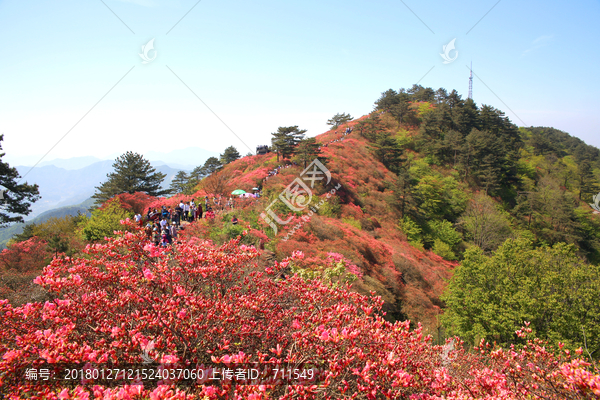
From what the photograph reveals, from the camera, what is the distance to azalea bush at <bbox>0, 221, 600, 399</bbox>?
2588mm

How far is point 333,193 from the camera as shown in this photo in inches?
912

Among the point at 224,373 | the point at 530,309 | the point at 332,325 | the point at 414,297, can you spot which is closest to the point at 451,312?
the point at 414,297

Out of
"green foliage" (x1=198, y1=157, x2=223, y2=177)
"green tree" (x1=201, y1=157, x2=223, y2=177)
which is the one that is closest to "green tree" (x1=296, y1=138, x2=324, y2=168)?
"green foliage" (x1=198, y1=157, x2=223, y2=177)

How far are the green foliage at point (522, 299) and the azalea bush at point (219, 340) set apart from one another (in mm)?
8741

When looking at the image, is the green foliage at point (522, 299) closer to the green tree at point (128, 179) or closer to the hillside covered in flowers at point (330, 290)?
the hillside covered in flowers at point (330, 290)

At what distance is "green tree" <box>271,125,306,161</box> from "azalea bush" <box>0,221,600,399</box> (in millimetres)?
23872

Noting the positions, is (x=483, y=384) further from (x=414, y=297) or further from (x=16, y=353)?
(x=414, y=297)

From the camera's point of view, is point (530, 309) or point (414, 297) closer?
point (530, 309)

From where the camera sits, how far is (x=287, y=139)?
2792cm

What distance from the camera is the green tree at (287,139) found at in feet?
90.0

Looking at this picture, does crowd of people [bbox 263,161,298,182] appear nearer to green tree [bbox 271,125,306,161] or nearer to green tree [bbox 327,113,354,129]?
green tree [bbox 271,125,306,161]

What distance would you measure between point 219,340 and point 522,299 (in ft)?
45.3

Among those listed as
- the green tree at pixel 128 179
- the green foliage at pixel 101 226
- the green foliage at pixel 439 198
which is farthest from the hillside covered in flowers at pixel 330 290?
the green tree at pixel 128 179

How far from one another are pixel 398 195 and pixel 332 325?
86.0 feet
